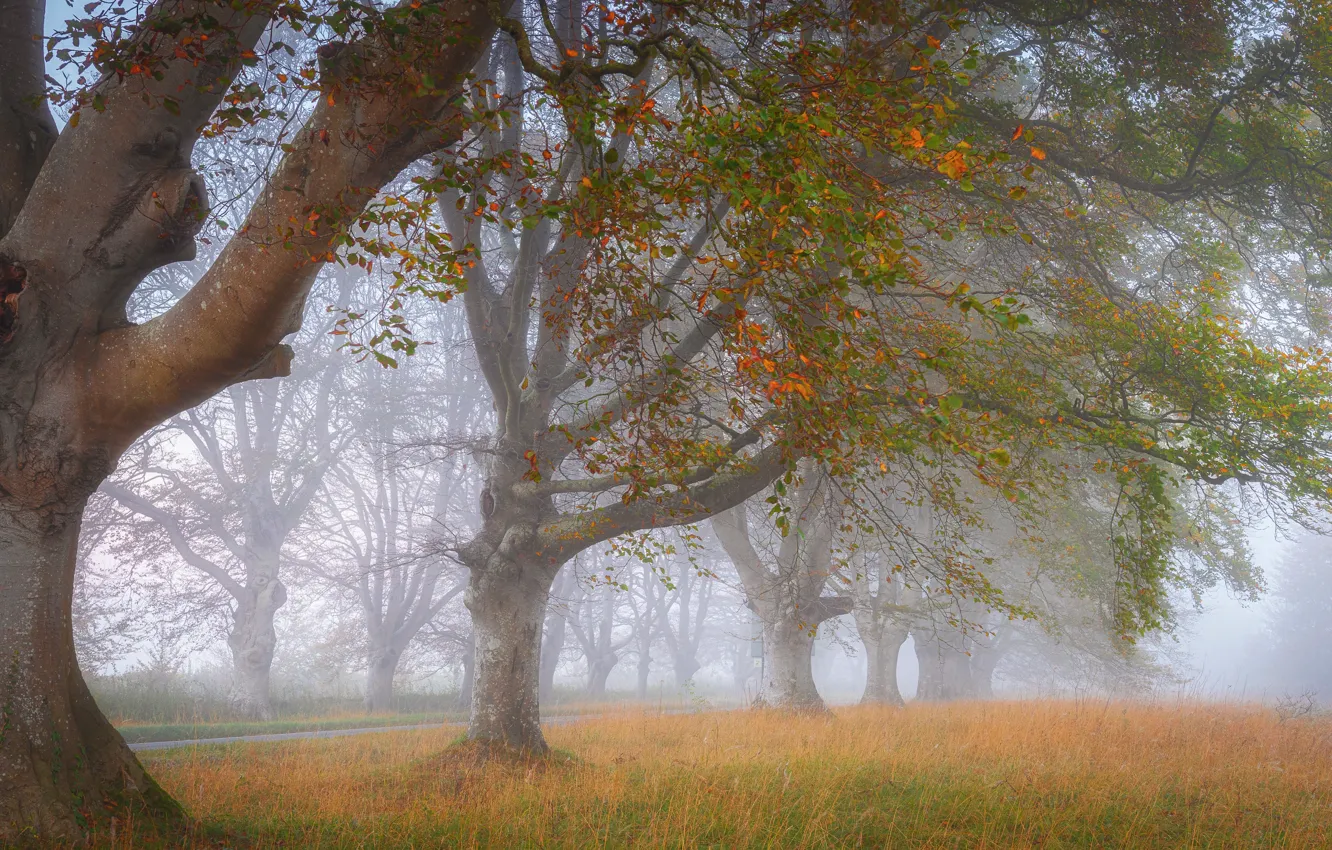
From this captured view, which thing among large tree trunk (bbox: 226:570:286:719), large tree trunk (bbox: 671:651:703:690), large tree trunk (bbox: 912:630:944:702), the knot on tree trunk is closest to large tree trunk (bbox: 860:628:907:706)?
large tree trunk (bbox: 912:630:944:702)

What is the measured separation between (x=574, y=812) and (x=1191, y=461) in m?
6.51

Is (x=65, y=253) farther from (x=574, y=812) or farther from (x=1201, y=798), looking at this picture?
(x=1201, y=798)

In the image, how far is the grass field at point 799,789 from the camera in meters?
5.56

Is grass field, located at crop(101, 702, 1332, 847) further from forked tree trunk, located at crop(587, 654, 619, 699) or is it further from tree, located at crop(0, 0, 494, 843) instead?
forked tree trunk, located at crop(587, 654, 619, 699)

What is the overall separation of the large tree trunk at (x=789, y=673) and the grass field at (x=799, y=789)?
3328 millimetres

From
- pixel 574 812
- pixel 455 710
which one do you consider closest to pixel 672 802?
pixel 574 812

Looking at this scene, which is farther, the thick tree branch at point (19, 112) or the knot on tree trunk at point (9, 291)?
the thick tree branch at point (19, 112)

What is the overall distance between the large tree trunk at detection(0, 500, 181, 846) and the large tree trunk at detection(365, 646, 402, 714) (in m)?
17.3

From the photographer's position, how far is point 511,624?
970cm

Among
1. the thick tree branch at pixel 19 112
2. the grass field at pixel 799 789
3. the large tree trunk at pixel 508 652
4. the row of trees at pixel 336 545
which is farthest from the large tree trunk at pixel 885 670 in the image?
the thick tree branch at pixel 19 112

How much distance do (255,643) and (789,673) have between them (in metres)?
13.1

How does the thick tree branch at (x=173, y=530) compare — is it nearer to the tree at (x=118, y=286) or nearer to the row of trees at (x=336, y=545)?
the row of trees at (x=336, y=545)

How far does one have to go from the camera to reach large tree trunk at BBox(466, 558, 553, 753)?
9398 mm

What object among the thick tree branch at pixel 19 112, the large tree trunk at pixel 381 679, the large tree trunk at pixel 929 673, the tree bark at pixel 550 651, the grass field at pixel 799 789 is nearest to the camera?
the grass field at pixel 799 789
